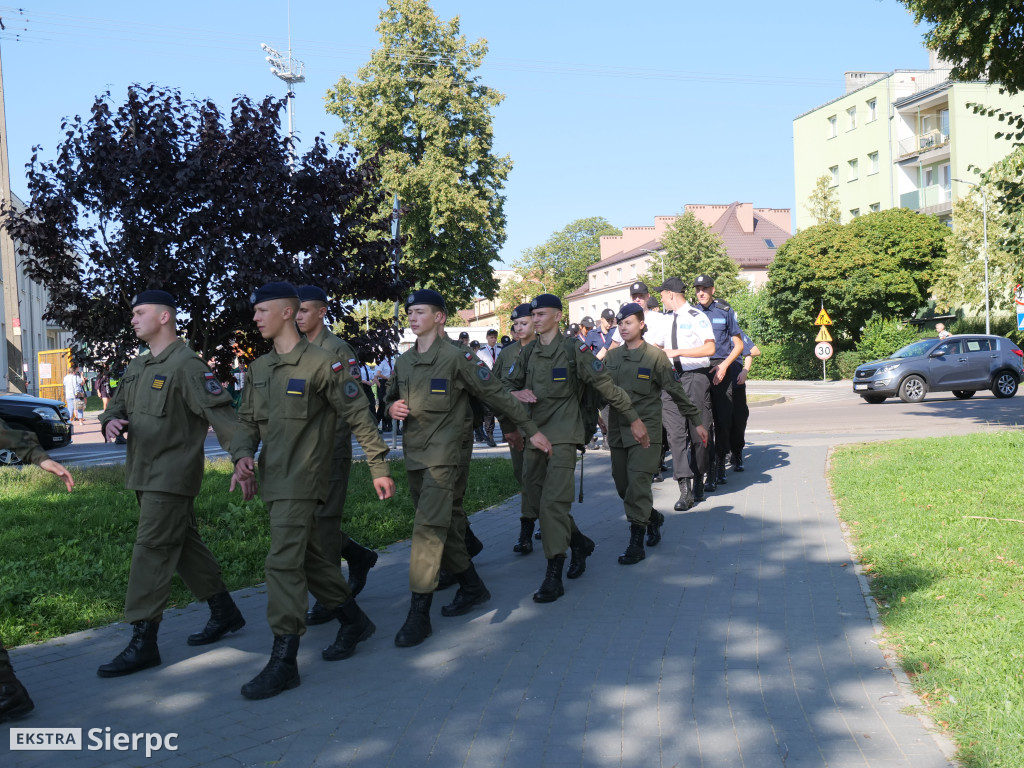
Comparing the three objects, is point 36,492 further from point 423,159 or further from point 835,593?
point 423,159

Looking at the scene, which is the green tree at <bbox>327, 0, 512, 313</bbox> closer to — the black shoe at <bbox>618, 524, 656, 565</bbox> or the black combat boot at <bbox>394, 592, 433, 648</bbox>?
the black shoe at <bbox>618, 524, 656, 565</bbox>

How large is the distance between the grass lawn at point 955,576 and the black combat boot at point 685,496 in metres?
1.39

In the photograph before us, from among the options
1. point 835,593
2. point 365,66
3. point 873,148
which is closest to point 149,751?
point 835,593

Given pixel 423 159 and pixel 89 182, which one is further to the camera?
pixel 423 159

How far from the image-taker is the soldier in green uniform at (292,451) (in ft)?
15.1

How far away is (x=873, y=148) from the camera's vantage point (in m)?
54.7

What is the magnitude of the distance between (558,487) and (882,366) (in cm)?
1961

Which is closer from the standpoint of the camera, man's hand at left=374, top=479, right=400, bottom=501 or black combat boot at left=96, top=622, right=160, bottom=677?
man's hand at left=374, top=479, right=400, bottom=501

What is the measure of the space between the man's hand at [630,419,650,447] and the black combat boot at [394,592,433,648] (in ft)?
7.13

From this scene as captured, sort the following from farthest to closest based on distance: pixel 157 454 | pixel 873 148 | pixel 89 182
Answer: pixel 873 148
pixel 89 182
pixel 157 454

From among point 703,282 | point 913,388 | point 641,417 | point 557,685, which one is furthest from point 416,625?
point 913,388

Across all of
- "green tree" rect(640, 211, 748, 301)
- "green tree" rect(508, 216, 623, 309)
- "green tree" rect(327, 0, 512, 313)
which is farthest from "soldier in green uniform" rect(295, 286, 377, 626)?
"green tree" rect(508, 216, 623, 309)

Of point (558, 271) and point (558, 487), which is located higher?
point (558, 271)

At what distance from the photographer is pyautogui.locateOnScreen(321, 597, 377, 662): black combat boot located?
502cm
